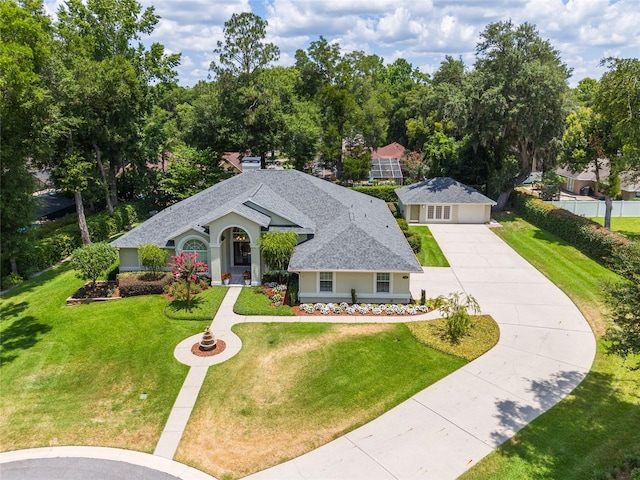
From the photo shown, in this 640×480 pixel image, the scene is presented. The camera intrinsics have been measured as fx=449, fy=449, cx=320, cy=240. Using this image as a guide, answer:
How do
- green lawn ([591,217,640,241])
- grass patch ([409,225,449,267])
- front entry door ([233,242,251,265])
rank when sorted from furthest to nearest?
1. green lawn ([591,217,640,241])
2. grass patch ([409,225,449,267])
3. front entry door ([233,242,251,265])

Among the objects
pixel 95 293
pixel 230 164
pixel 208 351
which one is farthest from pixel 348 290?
pixel 230 164

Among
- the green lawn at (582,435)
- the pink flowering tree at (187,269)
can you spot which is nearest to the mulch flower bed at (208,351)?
the pink flowering tree at (187,269)

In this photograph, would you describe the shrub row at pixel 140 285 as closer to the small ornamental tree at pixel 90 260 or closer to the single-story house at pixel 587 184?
the small ornamental tree at pixel 90 260

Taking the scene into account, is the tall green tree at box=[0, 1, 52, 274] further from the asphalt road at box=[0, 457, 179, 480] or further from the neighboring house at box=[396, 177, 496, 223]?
the neighboring house at box=[396, 177, 496, 223]

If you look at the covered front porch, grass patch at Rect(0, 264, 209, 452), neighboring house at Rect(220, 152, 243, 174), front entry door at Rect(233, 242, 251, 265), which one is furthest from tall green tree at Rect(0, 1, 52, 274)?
neighboring house at Rect(220, 152, 243, 174)

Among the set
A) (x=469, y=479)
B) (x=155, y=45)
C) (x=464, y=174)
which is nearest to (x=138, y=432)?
(x=469, y=479)

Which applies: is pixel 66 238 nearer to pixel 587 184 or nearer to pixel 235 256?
pixel 235 256
